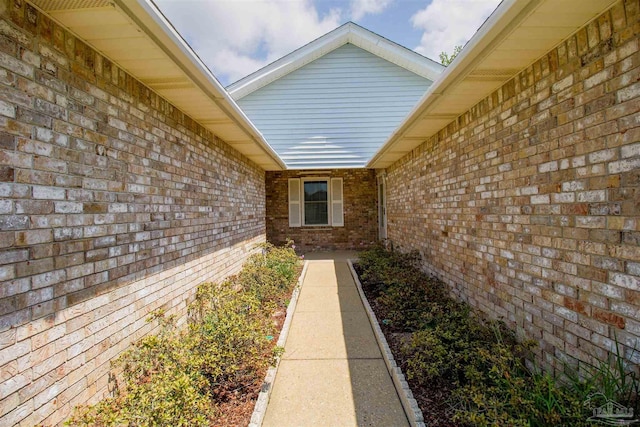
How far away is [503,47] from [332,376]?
10.9ft

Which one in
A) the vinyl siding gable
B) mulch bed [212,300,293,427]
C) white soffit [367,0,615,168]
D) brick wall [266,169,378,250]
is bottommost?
mulch bed [212,300,293,427]

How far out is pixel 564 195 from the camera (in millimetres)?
2496

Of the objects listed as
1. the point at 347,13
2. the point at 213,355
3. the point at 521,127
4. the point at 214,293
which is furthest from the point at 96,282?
the point at 347,13

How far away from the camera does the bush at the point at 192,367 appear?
84.3 inches

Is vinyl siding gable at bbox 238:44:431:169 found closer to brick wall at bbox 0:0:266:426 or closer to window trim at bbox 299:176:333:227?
window trim at bbox 299:176:333:227

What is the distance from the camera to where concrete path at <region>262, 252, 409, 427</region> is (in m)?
2.68

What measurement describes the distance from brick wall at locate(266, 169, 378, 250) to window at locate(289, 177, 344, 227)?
0.17 meters

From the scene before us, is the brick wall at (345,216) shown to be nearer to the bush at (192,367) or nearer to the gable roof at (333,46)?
the gable roof at (333,46)

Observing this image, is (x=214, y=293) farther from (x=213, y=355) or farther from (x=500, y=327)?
(x=500, y=327)

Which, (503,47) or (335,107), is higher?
(335,107)

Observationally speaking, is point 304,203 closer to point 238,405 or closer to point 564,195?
point 238,405

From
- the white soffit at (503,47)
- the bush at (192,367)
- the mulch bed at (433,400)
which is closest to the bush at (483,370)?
the mulch bed at (433,400)

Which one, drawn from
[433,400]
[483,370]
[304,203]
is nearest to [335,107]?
[304,203]

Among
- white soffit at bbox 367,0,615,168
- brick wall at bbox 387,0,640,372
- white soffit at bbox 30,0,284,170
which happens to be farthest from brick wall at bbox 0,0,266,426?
brick wall at bbox 387,0,640,372
